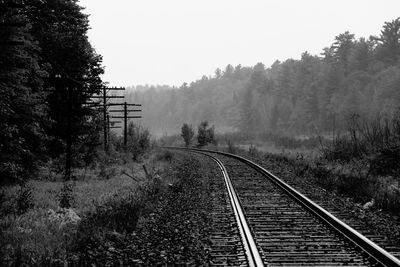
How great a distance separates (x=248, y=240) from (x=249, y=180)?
9007 mm

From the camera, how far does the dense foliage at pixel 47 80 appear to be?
43.9 feet

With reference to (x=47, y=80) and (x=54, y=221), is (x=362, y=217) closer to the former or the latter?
(x=54, y=221)

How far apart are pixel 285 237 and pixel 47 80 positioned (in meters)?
17.0

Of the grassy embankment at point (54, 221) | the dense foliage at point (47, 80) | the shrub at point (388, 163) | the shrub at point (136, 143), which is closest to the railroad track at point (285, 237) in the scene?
the grassy embankment at point (54, 221)

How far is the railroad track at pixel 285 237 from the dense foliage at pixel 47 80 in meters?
7.75

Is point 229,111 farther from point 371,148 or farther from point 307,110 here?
point 371,148

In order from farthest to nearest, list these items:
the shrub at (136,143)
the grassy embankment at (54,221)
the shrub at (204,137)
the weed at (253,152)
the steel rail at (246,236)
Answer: the shrub at (204,137), the shrub at (136,143), the weed at (253,152), the grassy embankment at (54,221), the steel rail at (246,236)

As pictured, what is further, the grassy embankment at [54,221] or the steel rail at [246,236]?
the grassy embankment at [54,221]

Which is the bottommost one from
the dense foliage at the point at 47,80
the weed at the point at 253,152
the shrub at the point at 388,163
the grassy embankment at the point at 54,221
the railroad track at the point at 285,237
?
the grassy embankment at the point at 54,221

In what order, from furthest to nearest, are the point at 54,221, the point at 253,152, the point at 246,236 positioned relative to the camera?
the point at 253,152, the point at 54,221, the point at 246,236

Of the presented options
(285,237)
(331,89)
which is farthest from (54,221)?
(331,89)

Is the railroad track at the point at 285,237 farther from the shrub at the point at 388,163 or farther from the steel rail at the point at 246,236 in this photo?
the shrub at the point at 388,163

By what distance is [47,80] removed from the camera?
20.8 metres

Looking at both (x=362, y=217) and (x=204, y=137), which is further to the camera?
(x=204, y=137)
